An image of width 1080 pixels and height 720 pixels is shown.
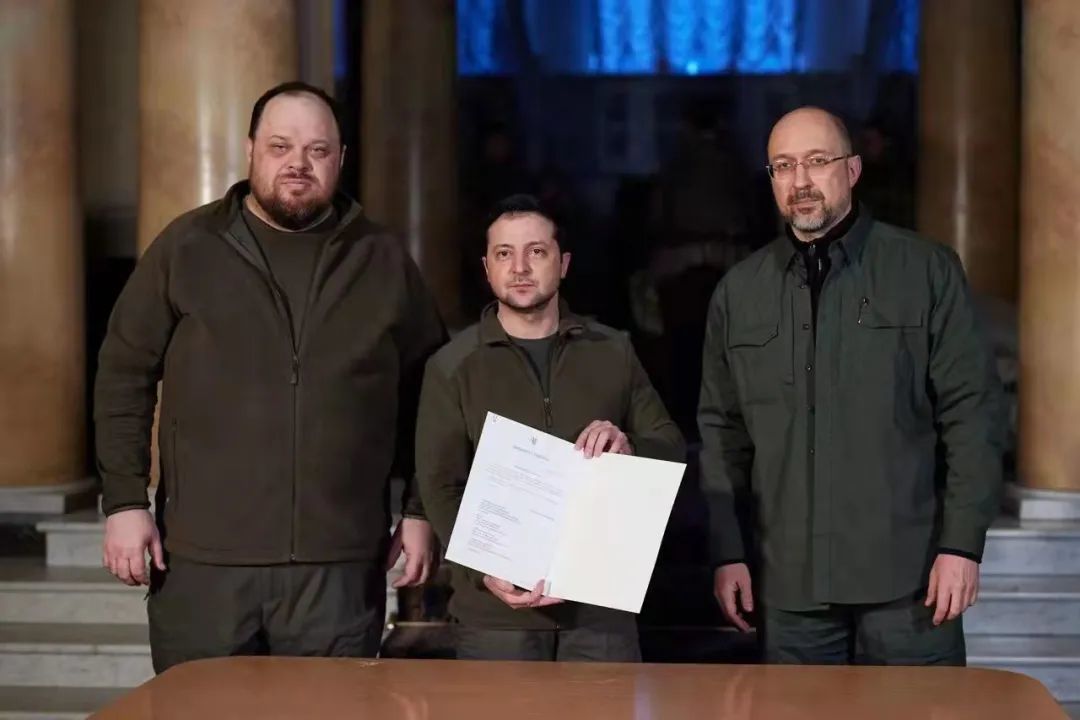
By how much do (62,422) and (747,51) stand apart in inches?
250

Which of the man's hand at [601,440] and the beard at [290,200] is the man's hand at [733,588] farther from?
the beard at [290,200]

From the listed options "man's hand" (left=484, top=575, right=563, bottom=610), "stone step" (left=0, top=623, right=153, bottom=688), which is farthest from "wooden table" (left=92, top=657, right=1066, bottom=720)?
"stone step" (left=0, top=623, right=153, bottom=688)

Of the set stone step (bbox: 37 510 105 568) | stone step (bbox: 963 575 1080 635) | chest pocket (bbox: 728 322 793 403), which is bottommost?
stone step (bbox: 963 575 1080 635)

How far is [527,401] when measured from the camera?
308 centimetres

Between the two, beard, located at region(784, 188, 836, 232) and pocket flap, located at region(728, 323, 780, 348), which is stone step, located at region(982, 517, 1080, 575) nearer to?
pocket flap, located at region(728, 323, 780, 348)

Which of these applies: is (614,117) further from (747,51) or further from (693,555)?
(693,555)

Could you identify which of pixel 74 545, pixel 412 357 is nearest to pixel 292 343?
pixel 412 357

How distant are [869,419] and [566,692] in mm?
1209

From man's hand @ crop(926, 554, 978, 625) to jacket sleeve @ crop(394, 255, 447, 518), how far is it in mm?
1235

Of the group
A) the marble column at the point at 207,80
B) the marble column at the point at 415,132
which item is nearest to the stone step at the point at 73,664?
the marble column at the point at 207,80

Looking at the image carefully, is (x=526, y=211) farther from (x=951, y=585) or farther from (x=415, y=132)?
(x=415, y=132)

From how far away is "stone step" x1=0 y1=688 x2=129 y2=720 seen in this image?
15.2ft

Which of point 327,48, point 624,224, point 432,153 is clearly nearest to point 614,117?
A: point 624,224

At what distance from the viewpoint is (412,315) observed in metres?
3.31
